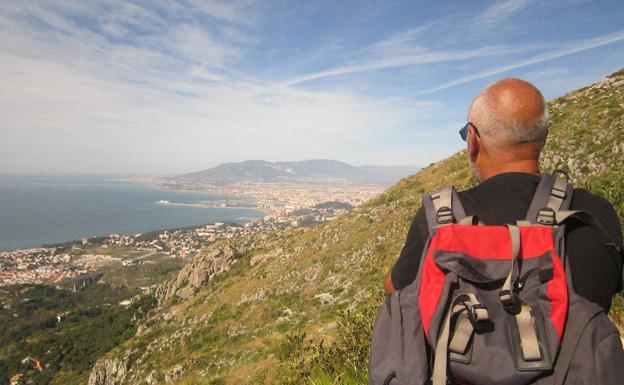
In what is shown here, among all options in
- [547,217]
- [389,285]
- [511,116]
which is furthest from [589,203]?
[389,285]

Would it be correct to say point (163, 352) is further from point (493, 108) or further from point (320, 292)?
point (493, 108)

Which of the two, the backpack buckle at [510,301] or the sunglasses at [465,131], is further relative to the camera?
the sunglasses at [465,131]

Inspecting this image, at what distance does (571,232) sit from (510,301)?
0.64 metres

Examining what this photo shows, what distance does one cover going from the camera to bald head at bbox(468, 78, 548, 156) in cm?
226

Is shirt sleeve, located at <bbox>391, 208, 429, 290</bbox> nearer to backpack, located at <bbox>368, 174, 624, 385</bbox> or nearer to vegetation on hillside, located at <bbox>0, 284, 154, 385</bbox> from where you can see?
backpack, located at <bbox>368, 174, 624, 385</bbox>

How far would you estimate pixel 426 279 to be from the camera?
2.05 m

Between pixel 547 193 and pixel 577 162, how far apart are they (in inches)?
666

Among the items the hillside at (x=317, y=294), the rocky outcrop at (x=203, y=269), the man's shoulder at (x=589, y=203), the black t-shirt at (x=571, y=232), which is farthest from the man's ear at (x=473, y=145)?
the rocky outcrop at (x=203, y=269)

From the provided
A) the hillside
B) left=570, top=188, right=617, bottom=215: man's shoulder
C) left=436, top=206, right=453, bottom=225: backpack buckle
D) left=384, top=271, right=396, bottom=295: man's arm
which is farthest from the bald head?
the hillside

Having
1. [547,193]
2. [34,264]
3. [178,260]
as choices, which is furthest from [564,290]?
[34,264]

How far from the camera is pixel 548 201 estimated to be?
2.06 m

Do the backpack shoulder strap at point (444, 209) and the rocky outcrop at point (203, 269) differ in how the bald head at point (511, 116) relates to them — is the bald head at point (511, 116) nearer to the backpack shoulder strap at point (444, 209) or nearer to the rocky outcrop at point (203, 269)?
the backpack shoulder strap at point (444, 209)

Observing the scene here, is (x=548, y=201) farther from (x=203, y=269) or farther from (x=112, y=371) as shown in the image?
(x=203, y=269)

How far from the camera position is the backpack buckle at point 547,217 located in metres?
1.99
